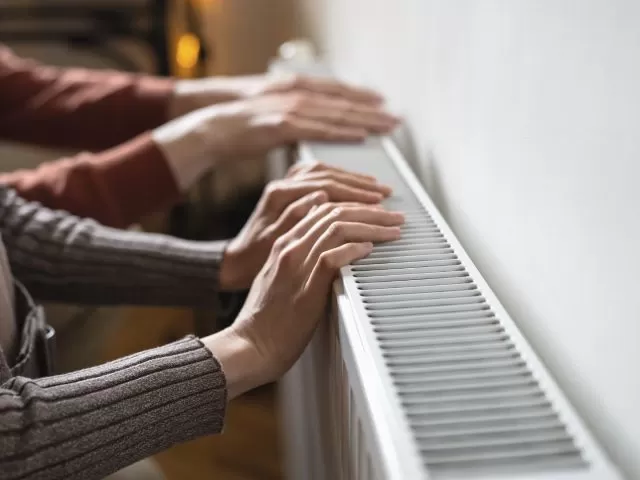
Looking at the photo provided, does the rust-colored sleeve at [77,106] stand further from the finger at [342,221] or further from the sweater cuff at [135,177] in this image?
the finger at [342,221]

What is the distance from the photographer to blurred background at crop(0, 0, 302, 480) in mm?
1510

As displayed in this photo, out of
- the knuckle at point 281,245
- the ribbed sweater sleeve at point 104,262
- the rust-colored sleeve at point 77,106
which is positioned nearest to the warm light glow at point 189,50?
the rust-colored sleeve at point 77,106

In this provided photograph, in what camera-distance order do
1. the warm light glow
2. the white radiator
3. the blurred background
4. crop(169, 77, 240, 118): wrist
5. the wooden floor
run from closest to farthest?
1. the white radiator
2. crop(169, 77, 240, 118): wrist
3. the wooden floor
4. the blurred background
5. the warm light glow

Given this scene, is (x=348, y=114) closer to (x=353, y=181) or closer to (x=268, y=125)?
(x=268, y=125)

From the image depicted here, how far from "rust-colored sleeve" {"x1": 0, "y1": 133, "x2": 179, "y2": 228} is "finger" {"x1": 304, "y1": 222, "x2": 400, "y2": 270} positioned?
403 mm

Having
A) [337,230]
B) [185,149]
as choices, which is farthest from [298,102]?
[337,230]

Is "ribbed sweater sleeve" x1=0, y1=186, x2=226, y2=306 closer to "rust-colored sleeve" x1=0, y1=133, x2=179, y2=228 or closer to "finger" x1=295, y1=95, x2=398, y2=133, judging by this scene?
"rust-colored sleeve" x1=0, y1=133, x2=179, y2=228

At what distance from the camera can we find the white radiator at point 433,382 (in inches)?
14.1

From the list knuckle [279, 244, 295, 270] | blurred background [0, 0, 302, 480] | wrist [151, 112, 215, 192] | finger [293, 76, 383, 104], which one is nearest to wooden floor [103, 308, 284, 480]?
blurred background [0, 0, 302, 480]

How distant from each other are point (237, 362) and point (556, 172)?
25 centimetres

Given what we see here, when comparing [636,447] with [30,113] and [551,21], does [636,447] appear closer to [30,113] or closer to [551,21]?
[551,21]

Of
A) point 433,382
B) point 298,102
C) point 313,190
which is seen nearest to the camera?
point 433,382

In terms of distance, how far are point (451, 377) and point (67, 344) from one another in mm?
724

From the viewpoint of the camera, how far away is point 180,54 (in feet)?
5.66
